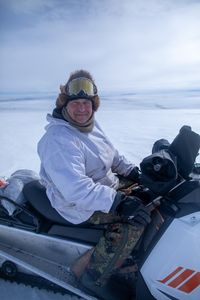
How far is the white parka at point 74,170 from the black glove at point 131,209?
4 centimetres

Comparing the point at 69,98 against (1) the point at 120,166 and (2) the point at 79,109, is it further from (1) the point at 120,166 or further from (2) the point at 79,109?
(1) the point at 120,166

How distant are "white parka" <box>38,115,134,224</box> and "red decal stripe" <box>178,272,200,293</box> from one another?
23.7 inches

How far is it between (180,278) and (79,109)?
3.81 feet

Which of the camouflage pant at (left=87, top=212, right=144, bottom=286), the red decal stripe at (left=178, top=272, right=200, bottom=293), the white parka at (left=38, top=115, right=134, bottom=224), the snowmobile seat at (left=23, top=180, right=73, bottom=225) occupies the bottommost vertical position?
the red decal stripe at (left=178, top=272, right=200, bottom=293)

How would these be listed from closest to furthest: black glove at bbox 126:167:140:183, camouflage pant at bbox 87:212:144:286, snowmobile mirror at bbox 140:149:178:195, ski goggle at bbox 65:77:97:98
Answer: snowmobile mirror at bbox 140:149:178:195, camouflage pant at bbox 87:212:144:286, ski goggle at bbox 65:77:97:98, black glove at bbox 126:167:140:183

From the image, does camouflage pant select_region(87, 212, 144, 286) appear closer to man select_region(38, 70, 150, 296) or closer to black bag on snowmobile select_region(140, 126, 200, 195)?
man select_region(38, 70, 150, 296)

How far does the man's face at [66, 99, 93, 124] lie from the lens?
2.28 metres

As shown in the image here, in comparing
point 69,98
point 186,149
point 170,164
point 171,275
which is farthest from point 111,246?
point 69,98

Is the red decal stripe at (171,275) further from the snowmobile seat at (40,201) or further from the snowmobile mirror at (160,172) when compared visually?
the snowmobile seat at (40,201)

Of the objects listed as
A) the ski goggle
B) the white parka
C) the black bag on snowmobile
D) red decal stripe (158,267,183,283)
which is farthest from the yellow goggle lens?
red decal stripe (158,267,183,283)

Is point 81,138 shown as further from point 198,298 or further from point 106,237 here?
point 198,298

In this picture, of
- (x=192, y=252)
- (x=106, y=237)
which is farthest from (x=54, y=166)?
(x=192, y=252)

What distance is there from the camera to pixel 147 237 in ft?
7.22

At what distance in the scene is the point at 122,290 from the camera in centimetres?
233
